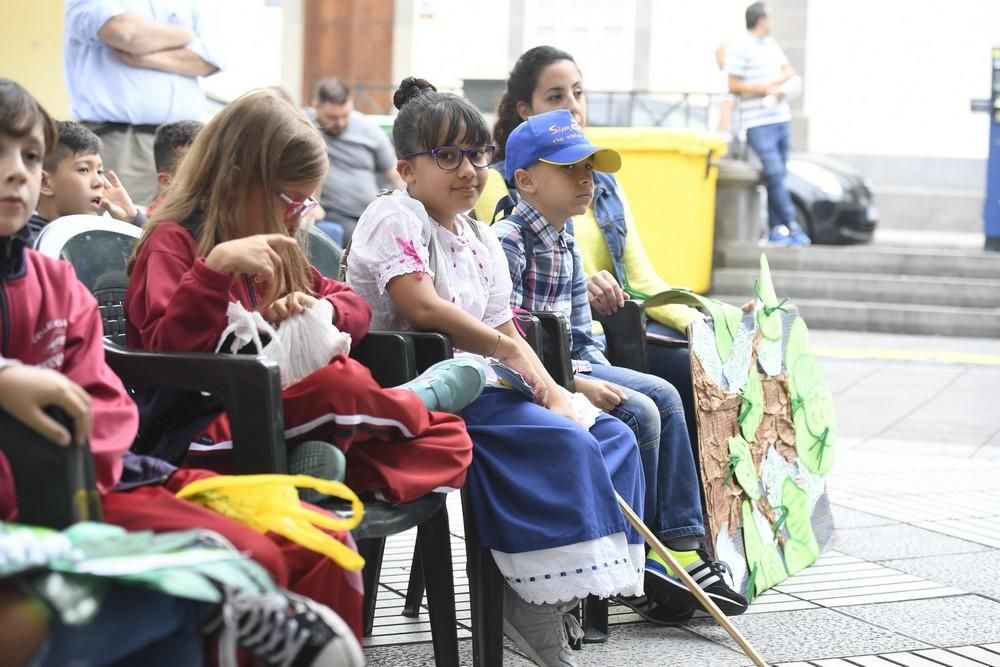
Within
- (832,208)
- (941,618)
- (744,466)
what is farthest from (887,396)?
(832,208)

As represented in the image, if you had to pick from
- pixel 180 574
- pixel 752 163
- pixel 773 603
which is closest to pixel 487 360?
pixel 773 603

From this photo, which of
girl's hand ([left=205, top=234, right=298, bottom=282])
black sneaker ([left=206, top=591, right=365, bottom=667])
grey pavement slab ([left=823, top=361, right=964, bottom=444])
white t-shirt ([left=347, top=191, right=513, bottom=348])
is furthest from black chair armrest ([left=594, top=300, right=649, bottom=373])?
grey pavement slab ([left=823, top=361, right=964, bottom=444])

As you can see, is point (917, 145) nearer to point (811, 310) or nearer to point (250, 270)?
point (811, 310)

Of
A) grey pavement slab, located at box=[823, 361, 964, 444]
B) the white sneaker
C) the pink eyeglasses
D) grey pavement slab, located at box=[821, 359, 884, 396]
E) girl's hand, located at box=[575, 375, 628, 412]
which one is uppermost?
the pink eyeglasses

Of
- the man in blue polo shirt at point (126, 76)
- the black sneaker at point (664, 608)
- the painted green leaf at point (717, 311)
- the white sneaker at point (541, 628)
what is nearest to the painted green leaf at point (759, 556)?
the black sneaker at point (664, 608)

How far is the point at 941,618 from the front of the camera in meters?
3.72

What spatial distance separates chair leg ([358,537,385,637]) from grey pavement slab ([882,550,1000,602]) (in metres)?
1.72

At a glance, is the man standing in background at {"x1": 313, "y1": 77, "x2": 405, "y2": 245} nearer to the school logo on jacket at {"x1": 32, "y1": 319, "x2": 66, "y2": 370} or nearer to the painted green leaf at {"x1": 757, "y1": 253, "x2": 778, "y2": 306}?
the painted green leaf at {"x1": 757, "y1": 253, "x2": 778, "y2": 306}

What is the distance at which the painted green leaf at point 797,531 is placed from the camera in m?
4.18

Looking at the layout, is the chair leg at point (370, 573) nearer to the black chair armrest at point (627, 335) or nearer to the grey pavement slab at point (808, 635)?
the grey pavement slab at point (808, 635)

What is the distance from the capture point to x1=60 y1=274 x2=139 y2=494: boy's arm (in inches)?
84.0

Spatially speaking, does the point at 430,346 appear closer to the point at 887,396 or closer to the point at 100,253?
→ the point at 100,253

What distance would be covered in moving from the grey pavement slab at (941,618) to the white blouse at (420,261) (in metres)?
1.29

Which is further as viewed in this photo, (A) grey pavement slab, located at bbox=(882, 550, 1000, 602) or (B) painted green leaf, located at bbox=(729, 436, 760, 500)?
(A) grey pavement slab, located at bbox=(882, 550, 1000, 602)
